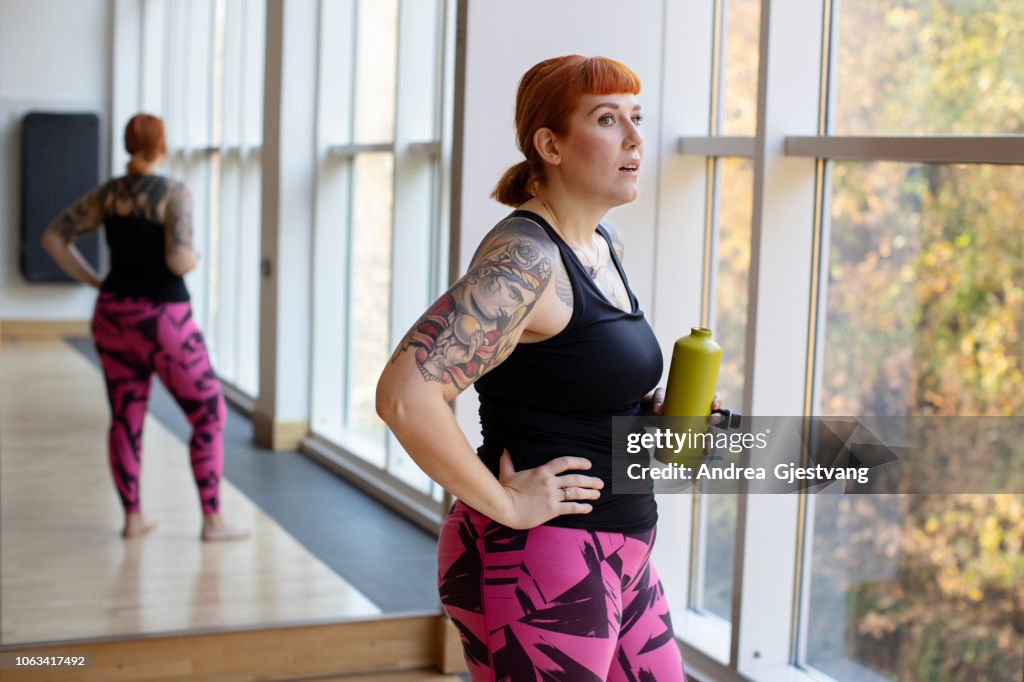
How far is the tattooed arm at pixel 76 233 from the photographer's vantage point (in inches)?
147

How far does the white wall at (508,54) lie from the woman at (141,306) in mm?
1192

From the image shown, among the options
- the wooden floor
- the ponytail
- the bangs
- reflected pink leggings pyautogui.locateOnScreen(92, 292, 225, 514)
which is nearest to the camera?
the bangs

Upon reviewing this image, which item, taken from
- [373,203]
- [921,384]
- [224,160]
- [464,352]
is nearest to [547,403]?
[464,352]

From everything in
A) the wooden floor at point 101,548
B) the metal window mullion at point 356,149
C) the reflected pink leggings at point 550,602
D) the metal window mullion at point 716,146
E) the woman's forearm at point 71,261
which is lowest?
the wooden floor at point 101,548

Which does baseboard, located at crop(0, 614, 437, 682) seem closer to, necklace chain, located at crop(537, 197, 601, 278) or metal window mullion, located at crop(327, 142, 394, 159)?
necklace chain, located at crop(537, 197, 601, 278)

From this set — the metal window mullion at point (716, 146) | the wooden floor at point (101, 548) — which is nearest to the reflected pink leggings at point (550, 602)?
the metal window mullion at point (716, 146)

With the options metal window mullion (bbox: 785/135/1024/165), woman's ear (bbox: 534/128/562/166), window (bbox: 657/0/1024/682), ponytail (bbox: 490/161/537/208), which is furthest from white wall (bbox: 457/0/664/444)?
woman's ear (bbox: 534/128/562/166)

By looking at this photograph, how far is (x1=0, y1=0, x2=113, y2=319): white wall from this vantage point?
3.41 m

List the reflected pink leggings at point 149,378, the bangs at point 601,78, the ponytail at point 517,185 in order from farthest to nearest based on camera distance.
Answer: the reflected pink leggings at point 149,378 < the ponytail at point 517,185 < the bangs at point 601,78

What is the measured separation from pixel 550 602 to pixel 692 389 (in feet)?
1.29

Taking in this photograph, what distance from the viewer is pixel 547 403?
172cm

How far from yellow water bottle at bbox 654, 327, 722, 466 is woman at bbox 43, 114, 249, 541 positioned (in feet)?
7.61

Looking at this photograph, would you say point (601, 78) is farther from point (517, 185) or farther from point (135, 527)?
point (135, 527)

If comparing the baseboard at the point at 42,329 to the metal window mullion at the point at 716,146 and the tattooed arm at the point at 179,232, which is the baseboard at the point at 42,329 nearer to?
the tattooed arm at the point at 179,232
